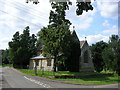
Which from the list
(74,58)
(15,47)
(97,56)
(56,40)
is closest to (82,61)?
(74,58)

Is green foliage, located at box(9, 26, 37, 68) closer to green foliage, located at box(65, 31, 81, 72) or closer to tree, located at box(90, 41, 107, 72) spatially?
tree, located at box(90, 41, 107, 72)

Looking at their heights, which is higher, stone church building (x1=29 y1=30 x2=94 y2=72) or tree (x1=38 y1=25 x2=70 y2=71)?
tree (x1=38 y1=25 x2=70 y2=71)

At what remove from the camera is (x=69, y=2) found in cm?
850

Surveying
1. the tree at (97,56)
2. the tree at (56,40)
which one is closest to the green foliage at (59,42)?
the tree at (56,40)

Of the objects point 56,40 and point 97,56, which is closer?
point 56,40

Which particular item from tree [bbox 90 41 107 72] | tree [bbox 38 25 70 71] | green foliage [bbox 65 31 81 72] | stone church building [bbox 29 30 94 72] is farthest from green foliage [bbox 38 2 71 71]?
tree [bbox 90 41 107 72]

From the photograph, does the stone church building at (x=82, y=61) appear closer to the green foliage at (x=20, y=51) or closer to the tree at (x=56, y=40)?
the tree at (x=56, y=40)

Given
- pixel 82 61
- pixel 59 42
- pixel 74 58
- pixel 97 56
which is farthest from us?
pixel 97 56

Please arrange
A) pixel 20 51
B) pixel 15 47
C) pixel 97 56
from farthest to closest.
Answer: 1. pixel 15 47
2. pixel 97 56
3. pixel 20 51

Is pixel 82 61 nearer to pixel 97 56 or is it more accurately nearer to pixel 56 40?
pixel 97 56

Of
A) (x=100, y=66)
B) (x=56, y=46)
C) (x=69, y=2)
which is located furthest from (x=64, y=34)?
(x=100, y=66)

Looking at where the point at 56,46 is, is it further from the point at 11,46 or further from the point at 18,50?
the point at 11,46

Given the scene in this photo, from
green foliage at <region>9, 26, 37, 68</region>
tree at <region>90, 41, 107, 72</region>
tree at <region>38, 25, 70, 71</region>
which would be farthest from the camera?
green foliage at <region>9, 26, 37, 68</region>

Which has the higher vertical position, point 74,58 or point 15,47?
point 15,47
